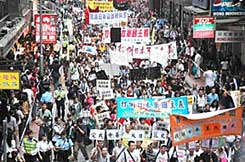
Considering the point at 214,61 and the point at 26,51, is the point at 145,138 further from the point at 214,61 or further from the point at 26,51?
the point at 214,61

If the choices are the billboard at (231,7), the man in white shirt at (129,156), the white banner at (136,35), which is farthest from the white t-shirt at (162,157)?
the billboard at (231,7)

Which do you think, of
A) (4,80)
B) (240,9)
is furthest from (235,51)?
(4,80)

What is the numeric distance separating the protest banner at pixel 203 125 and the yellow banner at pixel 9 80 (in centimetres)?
568

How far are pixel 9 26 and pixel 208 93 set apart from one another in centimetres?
1059

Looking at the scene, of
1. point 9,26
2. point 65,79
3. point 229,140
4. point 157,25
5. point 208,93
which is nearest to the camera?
point 229,140

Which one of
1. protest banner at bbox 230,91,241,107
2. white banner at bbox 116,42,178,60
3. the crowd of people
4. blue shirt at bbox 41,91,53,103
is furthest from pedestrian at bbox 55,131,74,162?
white banner at bbox 116,42,178,60

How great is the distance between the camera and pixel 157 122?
16391 mm

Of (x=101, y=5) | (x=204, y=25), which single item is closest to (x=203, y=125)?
(x=204, y=25)

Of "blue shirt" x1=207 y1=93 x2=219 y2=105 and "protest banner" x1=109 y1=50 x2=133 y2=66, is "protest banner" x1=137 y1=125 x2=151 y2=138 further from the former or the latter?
"protest banner" x1=109 y1=50 x2=133 y2=66

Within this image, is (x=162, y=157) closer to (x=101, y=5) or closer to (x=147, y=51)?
(x=147, y=51)

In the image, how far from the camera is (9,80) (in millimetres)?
17656

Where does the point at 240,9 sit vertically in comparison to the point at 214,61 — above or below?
above

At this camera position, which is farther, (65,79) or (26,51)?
(26,51)

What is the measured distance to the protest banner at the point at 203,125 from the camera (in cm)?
1318
